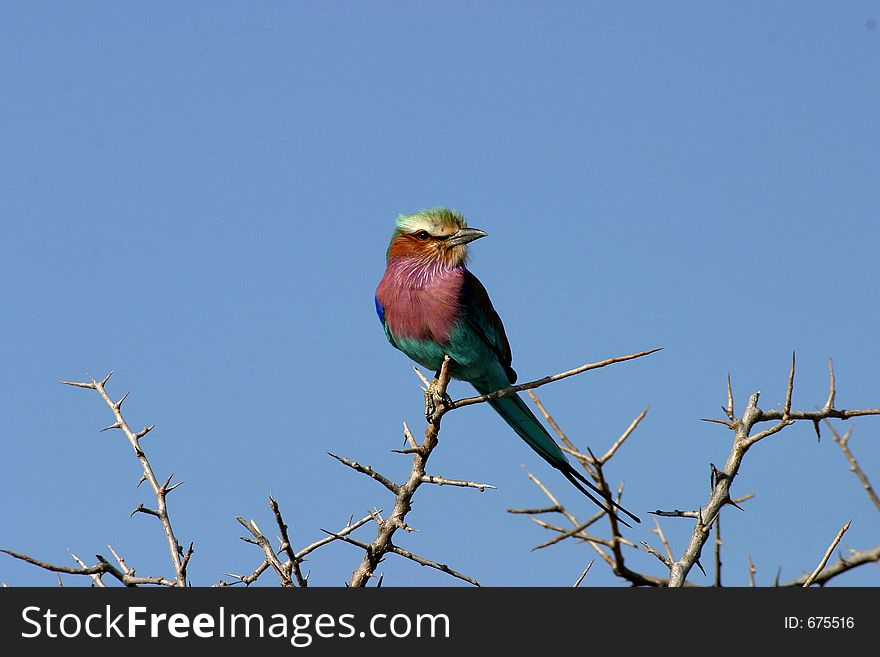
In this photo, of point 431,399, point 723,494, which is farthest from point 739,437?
point 431,399

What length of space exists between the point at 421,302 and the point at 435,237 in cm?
54

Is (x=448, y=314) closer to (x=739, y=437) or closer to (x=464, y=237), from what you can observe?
(x=464, y=237)

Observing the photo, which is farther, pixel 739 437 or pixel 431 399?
pixel 431 399

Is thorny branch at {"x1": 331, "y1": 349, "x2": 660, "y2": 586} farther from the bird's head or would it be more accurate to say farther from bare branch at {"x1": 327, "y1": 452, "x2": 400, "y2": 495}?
the bird's head

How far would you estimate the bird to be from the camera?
6082 millimetres

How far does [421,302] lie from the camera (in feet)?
20.0

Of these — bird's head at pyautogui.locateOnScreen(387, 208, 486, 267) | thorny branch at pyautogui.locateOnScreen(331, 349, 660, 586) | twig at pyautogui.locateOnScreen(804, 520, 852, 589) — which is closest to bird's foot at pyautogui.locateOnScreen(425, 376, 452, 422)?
thorny branch at pyautogui.locateOnScreen(331, 349, 660, 586)

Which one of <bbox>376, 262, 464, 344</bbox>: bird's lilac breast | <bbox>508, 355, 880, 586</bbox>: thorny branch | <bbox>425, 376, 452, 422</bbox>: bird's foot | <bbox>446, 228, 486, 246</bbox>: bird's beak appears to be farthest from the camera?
<bbox>446, 228, 486, 246</bbox>: bird's beak

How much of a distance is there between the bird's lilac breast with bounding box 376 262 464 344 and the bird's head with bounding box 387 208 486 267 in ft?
0.45

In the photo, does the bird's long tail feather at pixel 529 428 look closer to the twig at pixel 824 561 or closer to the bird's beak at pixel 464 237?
the bird's beak at pixel 464 237

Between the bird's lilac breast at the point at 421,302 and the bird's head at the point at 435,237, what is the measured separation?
0.14 m
